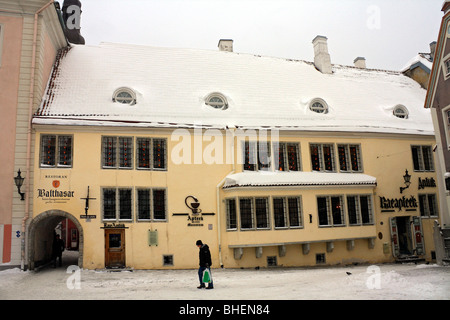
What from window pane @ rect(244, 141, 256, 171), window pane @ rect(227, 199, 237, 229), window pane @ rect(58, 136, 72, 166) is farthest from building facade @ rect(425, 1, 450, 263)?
window pane @ rect(58, 136, 72, 166)

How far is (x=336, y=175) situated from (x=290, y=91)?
639 cm

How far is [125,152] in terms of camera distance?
67.8 ft

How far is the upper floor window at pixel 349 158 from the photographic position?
78.5ft

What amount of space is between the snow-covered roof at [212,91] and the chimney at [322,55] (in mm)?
600

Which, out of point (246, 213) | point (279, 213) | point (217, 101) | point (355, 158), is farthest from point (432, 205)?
point (217, 101)

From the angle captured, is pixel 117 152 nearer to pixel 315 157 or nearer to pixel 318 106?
pixel 315 157

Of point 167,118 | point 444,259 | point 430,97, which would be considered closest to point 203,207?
point 167,118

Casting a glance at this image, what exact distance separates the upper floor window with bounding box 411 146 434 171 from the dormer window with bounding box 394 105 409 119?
7.51 feet

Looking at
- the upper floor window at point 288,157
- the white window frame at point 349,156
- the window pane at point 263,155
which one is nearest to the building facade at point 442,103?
the white window frame at point 349,156

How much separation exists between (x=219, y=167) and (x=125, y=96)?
6406mm

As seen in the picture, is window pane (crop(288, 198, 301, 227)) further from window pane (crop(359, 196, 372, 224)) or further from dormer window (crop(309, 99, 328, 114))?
dormer window (crop(309, 99, 328, 114))

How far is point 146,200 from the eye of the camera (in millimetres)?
20625

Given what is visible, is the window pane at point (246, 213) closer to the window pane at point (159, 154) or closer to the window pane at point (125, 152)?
the window pane at point (159, 154)
